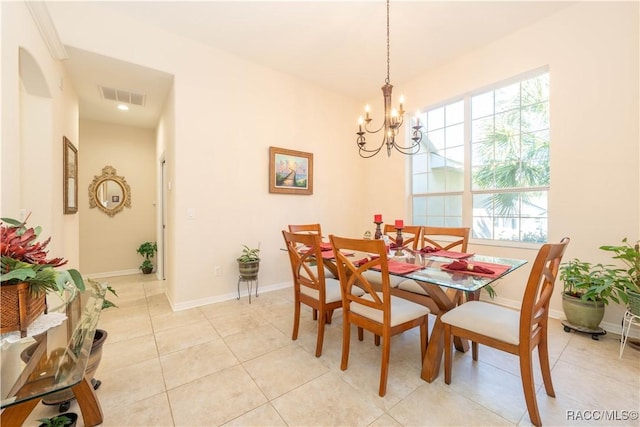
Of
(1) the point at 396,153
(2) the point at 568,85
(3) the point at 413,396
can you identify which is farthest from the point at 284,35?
(3) the point at 413,396

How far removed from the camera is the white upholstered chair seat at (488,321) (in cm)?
142

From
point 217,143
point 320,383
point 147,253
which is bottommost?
point 320,383

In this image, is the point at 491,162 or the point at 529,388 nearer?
the point at 529,388

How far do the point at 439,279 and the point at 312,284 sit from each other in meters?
0.97

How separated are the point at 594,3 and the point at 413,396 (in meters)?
3.74

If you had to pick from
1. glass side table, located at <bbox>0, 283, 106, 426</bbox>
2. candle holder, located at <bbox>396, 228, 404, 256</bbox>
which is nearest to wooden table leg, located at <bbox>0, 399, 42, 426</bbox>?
glass side table, located at <bbox>0, 283, 106, 426</bbox>

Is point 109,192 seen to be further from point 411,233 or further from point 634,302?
point 634,302

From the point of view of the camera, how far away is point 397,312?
167cm

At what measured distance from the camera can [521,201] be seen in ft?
9.96

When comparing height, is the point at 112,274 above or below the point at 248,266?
below

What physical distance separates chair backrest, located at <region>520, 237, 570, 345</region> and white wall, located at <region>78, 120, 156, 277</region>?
546 centimetres

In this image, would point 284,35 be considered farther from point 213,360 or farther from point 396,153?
point 213,360

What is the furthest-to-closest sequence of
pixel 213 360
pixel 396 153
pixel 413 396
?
pixel 396 153 < pixel 213 360 < pixel 413 396

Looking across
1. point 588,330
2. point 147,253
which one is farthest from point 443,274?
point 147,253
